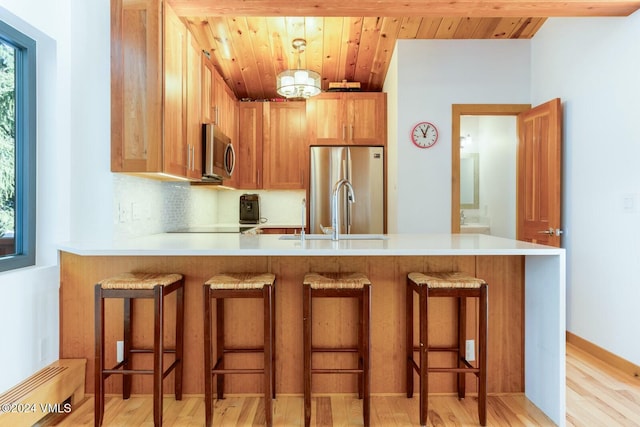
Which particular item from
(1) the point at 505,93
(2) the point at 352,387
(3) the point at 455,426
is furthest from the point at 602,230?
(2) the point at 352,387

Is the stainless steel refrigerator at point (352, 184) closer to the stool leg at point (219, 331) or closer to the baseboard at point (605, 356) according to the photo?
the baseboard at point (605, 356)

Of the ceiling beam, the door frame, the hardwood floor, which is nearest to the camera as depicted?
the hardwood floor

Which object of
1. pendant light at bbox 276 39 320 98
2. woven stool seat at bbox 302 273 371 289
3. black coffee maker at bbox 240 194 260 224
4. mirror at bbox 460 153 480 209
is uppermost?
pendant light at bbox 276 39 320 98

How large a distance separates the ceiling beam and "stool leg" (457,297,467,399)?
181 centimetres

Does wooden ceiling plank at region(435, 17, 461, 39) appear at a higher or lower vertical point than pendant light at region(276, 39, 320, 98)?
higher

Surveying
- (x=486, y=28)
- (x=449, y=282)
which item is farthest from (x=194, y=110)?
(x=486, y=28)

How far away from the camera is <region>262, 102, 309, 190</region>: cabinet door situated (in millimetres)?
4715

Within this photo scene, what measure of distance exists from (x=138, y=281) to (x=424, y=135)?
2910 millimetres

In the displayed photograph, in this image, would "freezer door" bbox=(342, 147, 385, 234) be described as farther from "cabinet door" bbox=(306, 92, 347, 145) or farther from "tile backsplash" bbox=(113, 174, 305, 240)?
"tile backsplash" bbox=(113, 174, 305, 240)

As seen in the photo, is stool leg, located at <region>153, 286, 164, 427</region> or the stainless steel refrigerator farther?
the stainless steel refrigerator

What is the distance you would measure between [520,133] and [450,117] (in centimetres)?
69

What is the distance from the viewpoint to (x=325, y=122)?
14.6 feet

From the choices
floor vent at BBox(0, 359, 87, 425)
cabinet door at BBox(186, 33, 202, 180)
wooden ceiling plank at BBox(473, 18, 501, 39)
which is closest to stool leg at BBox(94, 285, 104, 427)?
floor vent at BBox(0, 359, 87, 425)

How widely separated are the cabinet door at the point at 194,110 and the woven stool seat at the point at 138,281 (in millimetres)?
956
